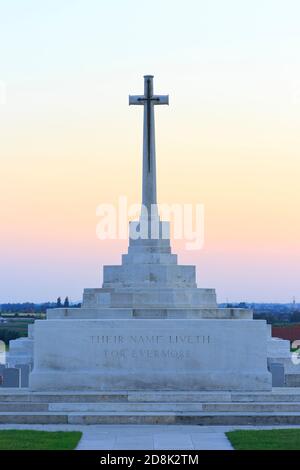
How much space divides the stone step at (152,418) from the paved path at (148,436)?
0.25 metres

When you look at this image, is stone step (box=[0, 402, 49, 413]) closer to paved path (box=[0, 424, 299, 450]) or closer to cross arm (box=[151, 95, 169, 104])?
paved path (box=[0, 424, 299, 450])

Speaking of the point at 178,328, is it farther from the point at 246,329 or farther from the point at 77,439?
the point at 77,439

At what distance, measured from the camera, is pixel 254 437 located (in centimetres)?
1952

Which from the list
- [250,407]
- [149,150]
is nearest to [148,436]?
[250,407]

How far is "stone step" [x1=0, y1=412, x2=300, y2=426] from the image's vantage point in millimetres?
21562

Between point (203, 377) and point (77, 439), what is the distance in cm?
631

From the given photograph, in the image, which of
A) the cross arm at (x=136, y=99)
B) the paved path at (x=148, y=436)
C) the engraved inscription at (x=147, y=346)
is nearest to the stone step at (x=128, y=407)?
the paved path at (x=148, y=436)

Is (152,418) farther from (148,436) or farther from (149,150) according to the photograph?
(149,150)

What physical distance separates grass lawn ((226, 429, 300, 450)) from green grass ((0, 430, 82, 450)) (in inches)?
111

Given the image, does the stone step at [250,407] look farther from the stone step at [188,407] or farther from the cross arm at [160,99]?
the cross arm at [160,99]

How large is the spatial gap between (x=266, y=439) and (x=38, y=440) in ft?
13.2

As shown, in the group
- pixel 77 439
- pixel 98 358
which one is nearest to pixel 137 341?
→ pixel 98 358

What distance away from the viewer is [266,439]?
758 inches

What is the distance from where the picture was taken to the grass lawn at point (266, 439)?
1830 cm
